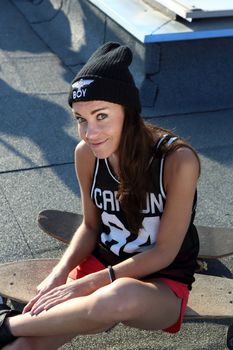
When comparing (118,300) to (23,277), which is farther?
(23,277)

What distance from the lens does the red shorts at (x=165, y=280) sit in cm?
252

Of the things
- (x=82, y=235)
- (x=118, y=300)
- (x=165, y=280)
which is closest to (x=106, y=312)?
(x=118, y=300)

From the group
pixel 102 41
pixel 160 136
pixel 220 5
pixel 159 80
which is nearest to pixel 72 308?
pixel 160 136

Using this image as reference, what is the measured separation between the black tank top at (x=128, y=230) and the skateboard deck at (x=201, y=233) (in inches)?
15.9

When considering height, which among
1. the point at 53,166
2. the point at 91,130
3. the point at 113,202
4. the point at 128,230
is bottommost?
the point at 53,166

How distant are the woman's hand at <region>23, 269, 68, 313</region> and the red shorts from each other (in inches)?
3.7

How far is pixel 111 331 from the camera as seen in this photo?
289 centimetres

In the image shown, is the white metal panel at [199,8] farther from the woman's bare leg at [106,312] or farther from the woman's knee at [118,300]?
the woman's knee at [118,300]

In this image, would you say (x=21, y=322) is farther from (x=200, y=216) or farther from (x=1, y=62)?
(x=1, y=62)

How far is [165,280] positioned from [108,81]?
35.8 inches

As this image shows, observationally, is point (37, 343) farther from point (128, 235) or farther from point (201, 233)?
point (201, 233)

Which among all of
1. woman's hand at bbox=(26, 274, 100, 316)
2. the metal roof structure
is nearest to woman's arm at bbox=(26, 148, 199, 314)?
woman's hand at bbox=(26, 274, 100, 316)

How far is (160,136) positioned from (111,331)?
1034 millimetres

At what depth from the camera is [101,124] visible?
234cm
